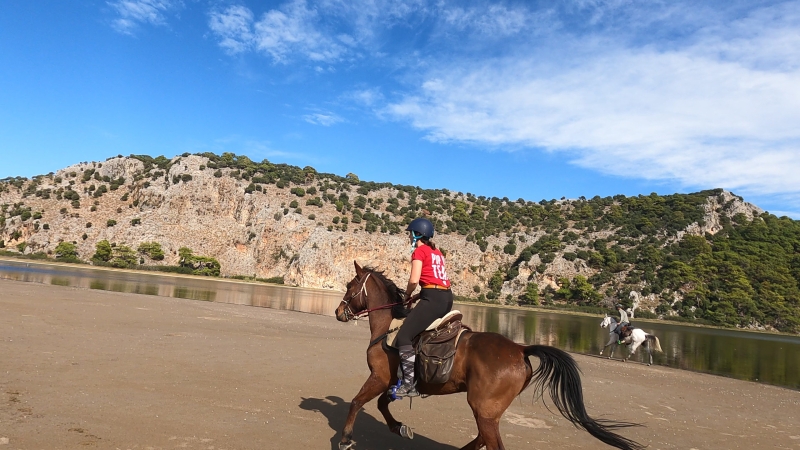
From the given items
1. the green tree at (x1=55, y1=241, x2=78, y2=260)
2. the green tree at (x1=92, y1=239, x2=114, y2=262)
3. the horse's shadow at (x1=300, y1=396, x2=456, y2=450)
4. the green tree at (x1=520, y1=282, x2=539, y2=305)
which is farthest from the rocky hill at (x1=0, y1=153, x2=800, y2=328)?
the horse's shadow at (x1=300, y1=396, x2=456, y2=450)

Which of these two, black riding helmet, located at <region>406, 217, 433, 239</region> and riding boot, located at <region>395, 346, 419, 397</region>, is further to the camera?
black riding helmet, located at <region>406, 217, 433, 239</region>

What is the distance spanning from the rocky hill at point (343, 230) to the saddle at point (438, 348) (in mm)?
62943

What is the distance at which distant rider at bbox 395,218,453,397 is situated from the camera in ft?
20.5

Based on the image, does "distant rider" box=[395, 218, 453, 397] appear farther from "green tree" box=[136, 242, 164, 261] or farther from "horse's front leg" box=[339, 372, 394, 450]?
"green tree" box=[136, 242, 164, 261]

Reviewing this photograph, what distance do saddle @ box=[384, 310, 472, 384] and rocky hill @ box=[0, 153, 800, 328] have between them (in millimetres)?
62943

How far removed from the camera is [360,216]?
8281 centimetres

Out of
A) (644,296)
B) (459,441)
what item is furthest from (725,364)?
(644,296)

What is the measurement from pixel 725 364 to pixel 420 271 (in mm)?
22773

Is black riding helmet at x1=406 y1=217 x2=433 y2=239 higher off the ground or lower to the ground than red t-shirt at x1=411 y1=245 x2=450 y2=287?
higher

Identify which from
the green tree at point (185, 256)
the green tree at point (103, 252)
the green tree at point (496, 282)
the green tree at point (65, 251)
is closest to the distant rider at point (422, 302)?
the green tree at point (185, 256)

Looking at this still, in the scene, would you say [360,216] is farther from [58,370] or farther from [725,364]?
[58,370]

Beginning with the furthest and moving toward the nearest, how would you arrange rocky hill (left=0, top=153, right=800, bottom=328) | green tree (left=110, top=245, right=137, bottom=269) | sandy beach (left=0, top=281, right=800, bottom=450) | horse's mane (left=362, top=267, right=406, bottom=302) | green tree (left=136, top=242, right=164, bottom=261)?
rocky hill (left=0, top=153, right=800, bottom=328), green tree (left=136, top=242, right=164, bottom=261), green tree (left=110, top=245, right=137, bottom=269), horse's mane (left=362, top=267, right=406, bottom=302), sandy beach (left=0, top=281, right=800, bottom=450)

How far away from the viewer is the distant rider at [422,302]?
623 cm

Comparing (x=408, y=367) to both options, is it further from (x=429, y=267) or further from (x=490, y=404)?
(x=429, y=267)
